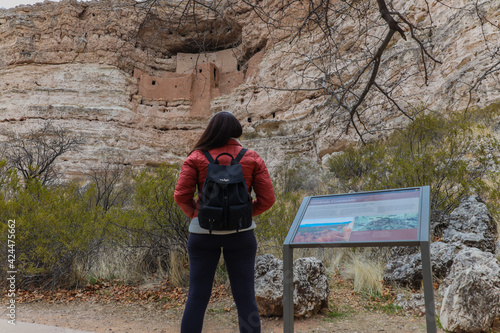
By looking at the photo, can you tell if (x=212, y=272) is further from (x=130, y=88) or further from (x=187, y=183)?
(x=130, y=88)

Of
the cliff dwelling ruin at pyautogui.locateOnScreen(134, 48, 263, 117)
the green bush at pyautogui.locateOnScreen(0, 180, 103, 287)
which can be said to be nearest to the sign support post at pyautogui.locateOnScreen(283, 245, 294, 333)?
the green bush at pyautogui.locateOnScreen(0, 180, 103, 287)

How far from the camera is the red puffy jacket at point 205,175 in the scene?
5.45ft

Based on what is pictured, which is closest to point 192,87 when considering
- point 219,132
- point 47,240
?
point 47,240

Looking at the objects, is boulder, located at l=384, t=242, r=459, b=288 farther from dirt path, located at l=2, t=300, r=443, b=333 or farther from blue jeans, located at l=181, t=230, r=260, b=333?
blue jeans, located at l=181, t=230, r=260, b=333

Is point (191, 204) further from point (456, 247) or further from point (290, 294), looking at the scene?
point (456, 247)

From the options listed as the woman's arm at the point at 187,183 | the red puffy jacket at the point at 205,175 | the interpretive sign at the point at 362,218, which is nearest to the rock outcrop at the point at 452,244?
the interpretive sign at the point at 362,218

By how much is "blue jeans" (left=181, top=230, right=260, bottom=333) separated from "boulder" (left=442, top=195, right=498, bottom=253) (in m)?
2.10

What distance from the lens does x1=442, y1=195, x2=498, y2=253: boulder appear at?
118 inches

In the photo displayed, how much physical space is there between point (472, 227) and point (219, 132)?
279 centimetres

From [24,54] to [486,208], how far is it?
20.1 meters

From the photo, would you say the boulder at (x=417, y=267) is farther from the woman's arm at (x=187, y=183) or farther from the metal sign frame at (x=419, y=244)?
the woman's arm at (x=187, y=183)

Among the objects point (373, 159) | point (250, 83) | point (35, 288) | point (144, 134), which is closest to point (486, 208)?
point (373, 159)

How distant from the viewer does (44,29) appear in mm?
17766

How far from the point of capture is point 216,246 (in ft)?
5.25
